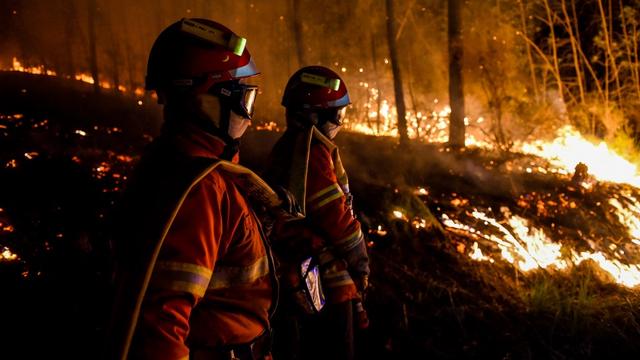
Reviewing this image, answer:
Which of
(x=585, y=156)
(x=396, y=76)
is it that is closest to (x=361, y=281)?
(x=396, y=76)

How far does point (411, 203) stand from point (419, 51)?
778 inches

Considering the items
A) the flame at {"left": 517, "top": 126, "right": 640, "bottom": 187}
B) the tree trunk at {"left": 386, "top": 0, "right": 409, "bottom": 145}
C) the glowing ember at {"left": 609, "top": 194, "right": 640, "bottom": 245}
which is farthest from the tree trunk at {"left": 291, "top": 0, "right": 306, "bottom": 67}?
the glowing ember at {"left": 609, "top": 194, "right": 640, "bottom": 245}

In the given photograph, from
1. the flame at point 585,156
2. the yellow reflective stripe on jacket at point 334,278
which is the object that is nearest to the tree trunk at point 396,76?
the flame at point 585,156

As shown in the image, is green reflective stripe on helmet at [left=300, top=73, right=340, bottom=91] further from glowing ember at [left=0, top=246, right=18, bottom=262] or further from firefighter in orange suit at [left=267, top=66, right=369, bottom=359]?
glowing ember at [left=0, top=246, right=18, bottom=262]

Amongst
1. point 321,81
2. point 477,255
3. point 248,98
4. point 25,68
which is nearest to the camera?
point 248,98

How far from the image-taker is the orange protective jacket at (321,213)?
122 inches

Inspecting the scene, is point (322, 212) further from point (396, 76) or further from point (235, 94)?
point (396, 76)

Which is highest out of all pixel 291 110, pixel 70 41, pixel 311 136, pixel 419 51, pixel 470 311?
pixel 70 41

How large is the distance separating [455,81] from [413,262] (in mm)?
10243

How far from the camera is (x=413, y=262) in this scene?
635cm

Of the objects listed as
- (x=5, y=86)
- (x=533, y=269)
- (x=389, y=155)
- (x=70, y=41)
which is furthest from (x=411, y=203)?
(x=70, y=41)

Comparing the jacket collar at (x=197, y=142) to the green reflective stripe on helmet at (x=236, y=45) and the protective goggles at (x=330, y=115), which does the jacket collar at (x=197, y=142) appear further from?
the protective goggles at (x=330, y=115)

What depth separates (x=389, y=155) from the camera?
556 inches

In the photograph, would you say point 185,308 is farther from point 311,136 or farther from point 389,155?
point 389,155
